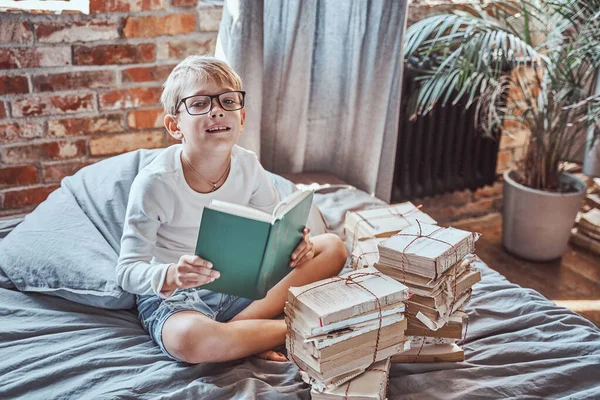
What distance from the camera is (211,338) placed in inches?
51.2

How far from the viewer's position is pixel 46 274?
1.51 meters

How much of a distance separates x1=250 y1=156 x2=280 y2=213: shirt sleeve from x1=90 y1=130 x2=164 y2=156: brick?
2.74 ft

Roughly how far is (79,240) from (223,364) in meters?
0.52

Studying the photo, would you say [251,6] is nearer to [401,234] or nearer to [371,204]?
[371,204]

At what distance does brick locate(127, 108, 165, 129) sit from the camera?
2207 millimetres

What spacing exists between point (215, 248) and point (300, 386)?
1.14ft

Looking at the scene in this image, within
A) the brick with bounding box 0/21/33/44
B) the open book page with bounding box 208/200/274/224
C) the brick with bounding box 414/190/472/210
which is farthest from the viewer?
the brick with bounding box 414/190/472/210

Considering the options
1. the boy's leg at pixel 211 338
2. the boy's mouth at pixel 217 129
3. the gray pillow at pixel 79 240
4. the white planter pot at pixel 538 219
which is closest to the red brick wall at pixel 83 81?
the gray pillow at pixel 79 240

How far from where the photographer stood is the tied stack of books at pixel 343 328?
1163 mm

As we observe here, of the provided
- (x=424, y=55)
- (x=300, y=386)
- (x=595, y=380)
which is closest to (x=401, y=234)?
(x=300, y=386)

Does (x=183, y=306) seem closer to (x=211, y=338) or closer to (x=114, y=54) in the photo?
(x=211, y=338)

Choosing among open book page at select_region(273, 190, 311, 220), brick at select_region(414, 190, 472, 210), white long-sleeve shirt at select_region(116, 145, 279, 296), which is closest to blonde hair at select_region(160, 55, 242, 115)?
white long-sleeve shirt at select_region(116, 145, 279, 296)

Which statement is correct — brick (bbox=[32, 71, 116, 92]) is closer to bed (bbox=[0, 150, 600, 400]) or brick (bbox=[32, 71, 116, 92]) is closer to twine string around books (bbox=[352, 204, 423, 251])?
bed (bbox=[0, 150, 600, 400])

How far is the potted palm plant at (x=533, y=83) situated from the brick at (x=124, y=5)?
36.5 inches
